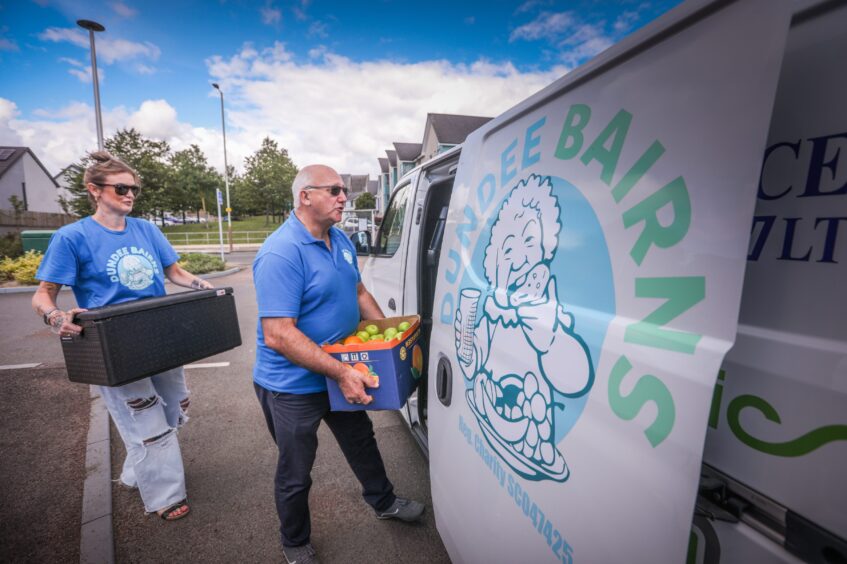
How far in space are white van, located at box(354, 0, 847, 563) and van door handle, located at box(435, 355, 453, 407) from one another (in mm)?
409

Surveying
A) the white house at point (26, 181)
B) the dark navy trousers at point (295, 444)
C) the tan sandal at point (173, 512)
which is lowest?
the tan sandal at point (173, 512)

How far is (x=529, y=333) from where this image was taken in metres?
1.18

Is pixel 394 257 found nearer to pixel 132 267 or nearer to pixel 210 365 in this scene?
pixel 132 267

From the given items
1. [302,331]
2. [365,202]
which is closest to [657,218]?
[302,331]

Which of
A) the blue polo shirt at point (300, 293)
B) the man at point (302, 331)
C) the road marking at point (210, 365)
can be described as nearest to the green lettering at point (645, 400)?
the man at point (302, 331)

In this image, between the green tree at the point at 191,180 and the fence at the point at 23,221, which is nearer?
the fence at the point at 23,221

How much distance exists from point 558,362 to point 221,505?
2555 mm

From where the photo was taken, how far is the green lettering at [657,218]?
30.7 inches

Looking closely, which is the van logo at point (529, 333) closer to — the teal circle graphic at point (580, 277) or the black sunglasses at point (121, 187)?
the teal circle graphic at point (580, 277)

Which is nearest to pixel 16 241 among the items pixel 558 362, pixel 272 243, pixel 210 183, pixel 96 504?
pixel 96 504

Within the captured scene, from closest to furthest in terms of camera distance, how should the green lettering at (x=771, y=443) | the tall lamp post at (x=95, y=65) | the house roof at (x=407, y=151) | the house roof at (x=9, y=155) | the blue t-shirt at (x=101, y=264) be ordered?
1. the green lettering at (x=771, y=443)
2. the blue t-shirt at (x=101, y=264)
3. the tall lamp post at (x=95, y=65)
4. the house roof at (x=9, y=155)
5. the house roof at (x=407, y=151)

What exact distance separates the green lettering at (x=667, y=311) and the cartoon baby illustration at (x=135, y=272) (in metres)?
2.59

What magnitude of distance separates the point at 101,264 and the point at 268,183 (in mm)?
41889

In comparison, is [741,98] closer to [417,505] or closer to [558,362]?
[558,362]
